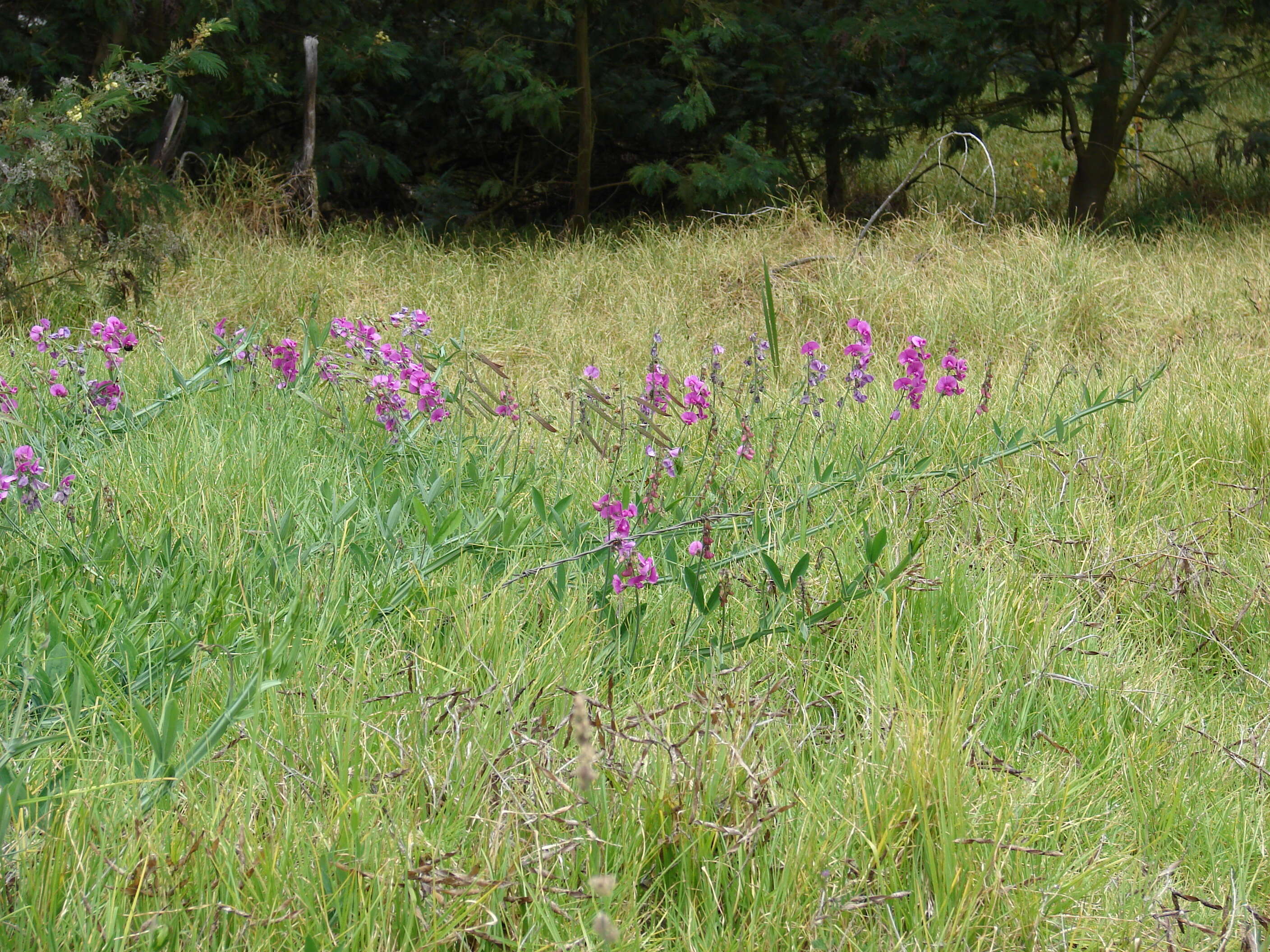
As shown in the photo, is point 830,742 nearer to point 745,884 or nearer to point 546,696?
point 745,884

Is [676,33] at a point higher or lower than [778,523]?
higher

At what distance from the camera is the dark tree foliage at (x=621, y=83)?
7.99 meters

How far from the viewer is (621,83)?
9195 millimetres

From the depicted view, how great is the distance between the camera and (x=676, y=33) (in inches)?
324

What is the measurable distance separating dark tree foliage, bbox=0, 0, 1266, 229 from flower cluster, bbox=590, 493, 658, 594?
656 centimetres

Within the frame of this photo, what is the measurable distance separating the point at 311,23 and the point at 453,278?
355 cm

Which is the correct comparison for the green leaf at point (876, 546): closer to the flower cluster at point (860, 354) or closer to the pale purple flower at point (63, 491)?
the flower cluster at point (860, 354)

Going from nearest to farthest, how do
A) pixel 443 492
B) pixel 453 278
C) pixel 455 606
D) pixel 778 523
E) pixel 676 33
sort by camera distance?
pixel 455 606 < pixel 778 523 < pixel 443 492 < pixel 453 278 < pixel 676 33

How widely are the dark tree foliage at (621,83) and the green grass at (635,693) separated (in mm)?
5326

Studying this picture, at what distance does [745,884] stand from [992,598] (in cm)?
97

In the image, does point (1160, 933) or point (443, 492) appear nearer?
point (1160, 933)

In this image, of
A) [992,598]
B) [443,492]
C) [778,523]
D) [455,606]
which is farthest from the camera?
[443,492]

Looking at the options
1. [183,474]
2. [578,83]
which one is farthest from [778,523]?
[578,83]

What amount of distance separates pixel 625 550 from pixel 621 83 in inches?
322
